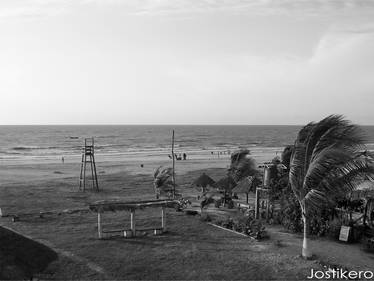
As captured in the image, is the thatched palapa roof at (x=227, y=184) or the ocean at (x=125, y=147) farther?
the ocean at (x=125, y=147)

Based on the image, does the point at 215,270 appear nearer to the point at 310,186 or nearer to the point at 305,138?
the point at 310,186

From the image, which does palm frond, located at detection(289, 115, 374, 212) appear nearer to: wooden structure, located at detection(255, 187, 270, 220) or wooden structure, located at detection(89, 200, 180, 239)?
wooden structure, located at detection(255, 187, 270, 220)

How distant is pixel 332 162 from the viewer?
12.7 m

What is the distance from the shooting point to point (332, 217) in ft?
54.1

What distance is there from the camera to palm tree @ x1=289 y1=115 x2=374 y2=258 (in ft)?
41.3

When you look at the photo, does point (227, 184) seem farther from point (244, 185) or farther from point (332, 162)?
point (332, 162)

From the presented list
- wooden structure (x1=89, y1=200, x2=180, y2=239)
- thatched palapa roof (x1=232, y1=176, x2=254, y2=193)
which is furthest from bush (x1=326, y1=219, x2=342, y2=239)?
wooden structure (x1=89, y1=200, x2=180, y2=239)

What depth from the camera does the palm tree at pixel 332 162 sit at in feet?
41.3

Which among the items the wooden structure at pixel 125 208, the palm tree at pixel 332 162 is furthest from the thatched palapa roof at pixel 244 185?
the palm tree at pixel 332 162

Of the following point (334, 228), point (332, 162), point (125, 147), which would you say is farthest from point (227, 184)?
point (125, 147)

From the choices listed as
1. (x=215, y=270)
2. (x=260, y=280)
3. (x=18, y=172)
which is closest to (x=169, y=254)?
(x=215, y=270)

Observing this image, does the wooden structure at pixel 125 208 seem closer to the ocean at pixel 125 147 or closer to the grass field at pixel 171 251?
the grass field at pixel 171 251

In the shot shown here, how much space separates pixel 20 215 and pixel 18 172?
26510mm

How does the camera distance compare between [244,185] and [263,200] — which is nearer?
[263,200]
